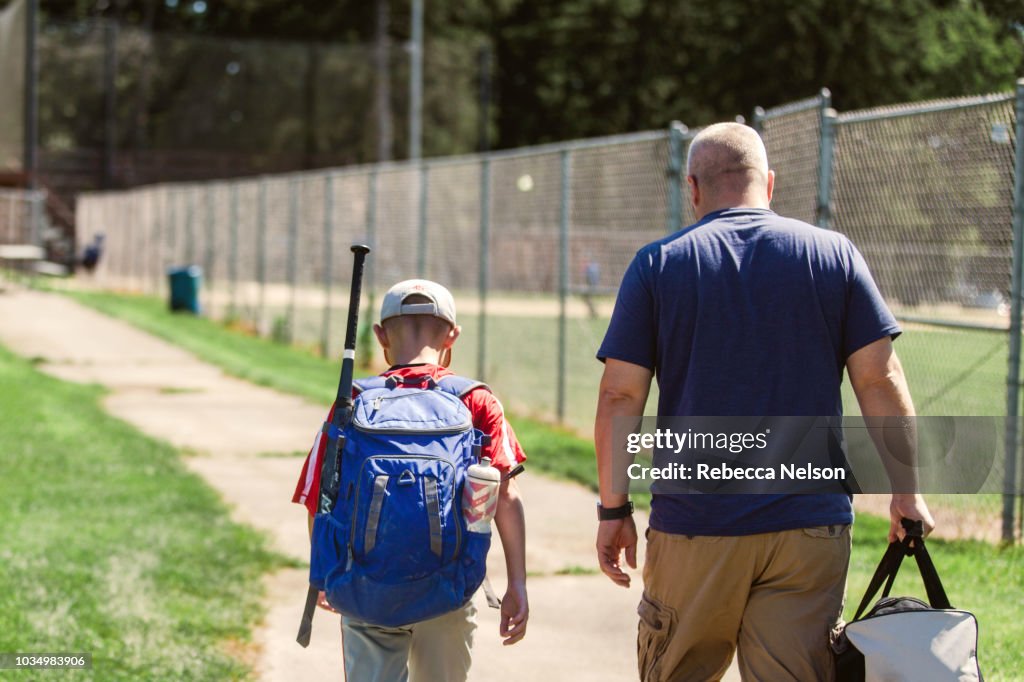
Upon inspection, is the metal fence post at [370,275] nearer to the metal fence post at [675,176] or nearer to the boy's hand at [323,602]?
the metal fence post at [675,176]

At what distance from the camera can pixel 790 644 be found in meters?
3.28

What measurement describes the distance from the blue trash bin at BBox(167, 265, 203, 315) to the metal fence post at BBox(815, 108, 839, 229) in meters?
19.0

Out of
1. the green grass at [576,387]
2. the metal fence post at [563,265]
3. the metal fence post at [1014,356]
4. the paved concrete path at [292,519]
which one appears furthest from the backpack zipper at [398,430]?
the metal fence post at [563,265]

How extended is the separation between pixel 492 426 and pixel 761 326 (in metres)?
0.73

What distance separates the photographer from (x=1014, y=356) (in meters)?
6.70

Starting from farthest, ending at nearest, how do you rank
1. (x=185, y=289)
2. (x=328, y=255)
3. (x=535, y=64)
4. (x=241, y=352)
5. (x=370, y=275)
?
(x=535, y=64) < (x=185, y=289) < (x=241, y=352) < (x=328, y=255) < (x=370, y=275)

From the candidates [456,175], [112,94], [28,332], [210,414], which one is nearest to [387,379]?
[210,414]

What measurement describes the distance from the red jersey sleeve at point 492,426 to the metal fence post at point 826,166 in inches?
184

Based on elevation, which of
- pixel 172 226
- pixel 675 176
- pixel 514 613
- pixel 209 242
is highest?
pixel 675 176

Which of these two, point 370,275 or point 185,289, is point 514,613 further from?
point 185,289

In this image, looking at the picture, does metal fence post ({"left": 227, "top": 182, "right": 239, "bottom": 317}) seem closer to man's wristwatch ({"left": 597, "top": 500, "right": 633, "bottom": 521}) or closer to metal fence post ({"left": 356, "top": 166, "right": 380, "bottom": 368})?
metal fence post ({"left": 356, "top": 166, "right": 380, "bottom": 368})

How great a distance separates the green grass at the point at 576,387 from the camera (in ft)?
18.6

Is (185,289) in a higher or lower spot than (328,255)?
lower

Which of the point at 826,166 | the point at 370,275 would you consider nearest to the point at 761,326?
the point at 826,166
